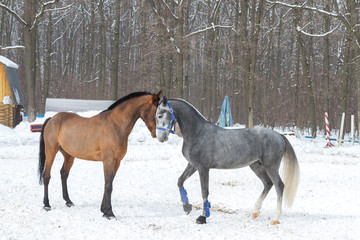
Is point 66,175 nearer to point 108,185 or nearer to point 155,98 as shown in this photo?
point 108,185

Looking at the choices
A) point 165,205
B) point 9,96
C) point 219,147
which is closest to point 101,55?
point 9,96

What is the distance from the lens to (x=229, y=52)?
102ft

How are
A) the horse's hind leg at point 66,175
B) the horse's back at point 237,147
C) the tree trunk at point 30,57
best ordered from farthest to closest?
the tree trunk at point 30,57 → the horse's hind leg at point 66,175 → the horse's back at point 237,147

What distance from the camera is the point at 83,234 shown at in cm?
501

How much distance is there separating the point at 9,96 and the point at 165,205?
54.6 ft

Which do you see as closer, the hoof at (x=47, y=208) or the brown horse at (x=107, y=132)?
the brown horse at (x=107, y=132)

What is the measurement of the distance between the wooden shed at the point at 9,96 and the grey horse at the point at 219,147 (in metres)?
16.4

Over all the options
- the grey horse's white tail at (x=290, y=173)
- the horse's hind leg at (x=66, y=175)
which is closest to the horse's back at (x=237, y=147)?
the grey horse's white tail at (x=290, y=173)

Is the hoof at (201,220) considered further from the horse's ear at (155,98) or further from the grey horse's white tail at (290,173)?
the horse's ear at (155,98)

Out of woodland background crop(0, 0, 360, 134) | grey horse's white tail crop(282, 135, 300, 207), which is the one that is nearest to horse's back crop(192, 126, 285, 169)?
grey horse's white tail crop(282, 135, 300, 207)

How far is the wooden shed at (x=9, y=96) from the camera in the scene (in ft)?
64.1

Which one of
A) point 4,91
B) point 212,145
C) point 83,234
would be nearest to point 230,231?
point 212,145

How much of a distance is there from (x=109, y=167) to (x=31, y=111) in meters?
15.6

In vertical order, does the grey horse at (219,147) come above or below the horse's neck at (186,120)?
below
